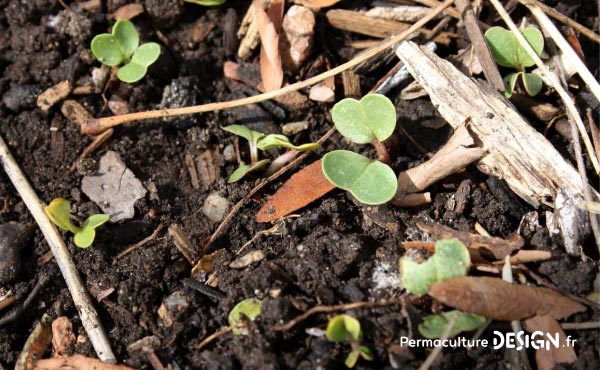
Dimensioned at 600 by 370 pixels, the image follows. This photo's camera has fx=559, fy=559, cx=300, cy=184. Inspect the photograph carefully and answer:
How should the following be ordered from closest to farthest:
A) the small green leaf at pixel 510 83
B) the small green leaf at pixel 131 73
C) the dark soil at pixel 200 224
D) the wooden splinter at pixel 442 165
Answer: the dark soil at pixel 200 224
the wooden splinter at pixel 442 165
the small green leaf at pixel 510 83
the small green leaf at pixel 131 73

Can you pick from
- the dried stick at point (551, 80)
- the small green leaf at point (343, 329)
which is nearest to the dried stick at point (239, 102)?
the dried stick at point (551, 80)

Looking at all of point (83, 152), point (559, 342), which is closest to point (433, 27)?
point (559, 342)

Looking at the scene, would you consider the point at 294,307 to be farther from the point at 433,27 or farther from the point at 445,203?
the point at 433,27

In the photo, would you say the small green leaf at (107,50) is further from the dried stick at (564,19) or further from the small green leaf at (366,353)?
the dried stick at (564,19)

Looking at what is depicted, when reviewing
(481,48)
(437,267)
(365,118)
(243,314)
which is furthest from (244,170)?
(481,48)

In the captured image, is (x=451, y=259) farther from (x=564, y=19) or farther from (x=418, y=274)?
(x=564, y=19)

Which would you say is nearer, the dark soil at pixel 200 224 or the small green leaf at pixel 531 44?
the dark soil at pixel 200 224
